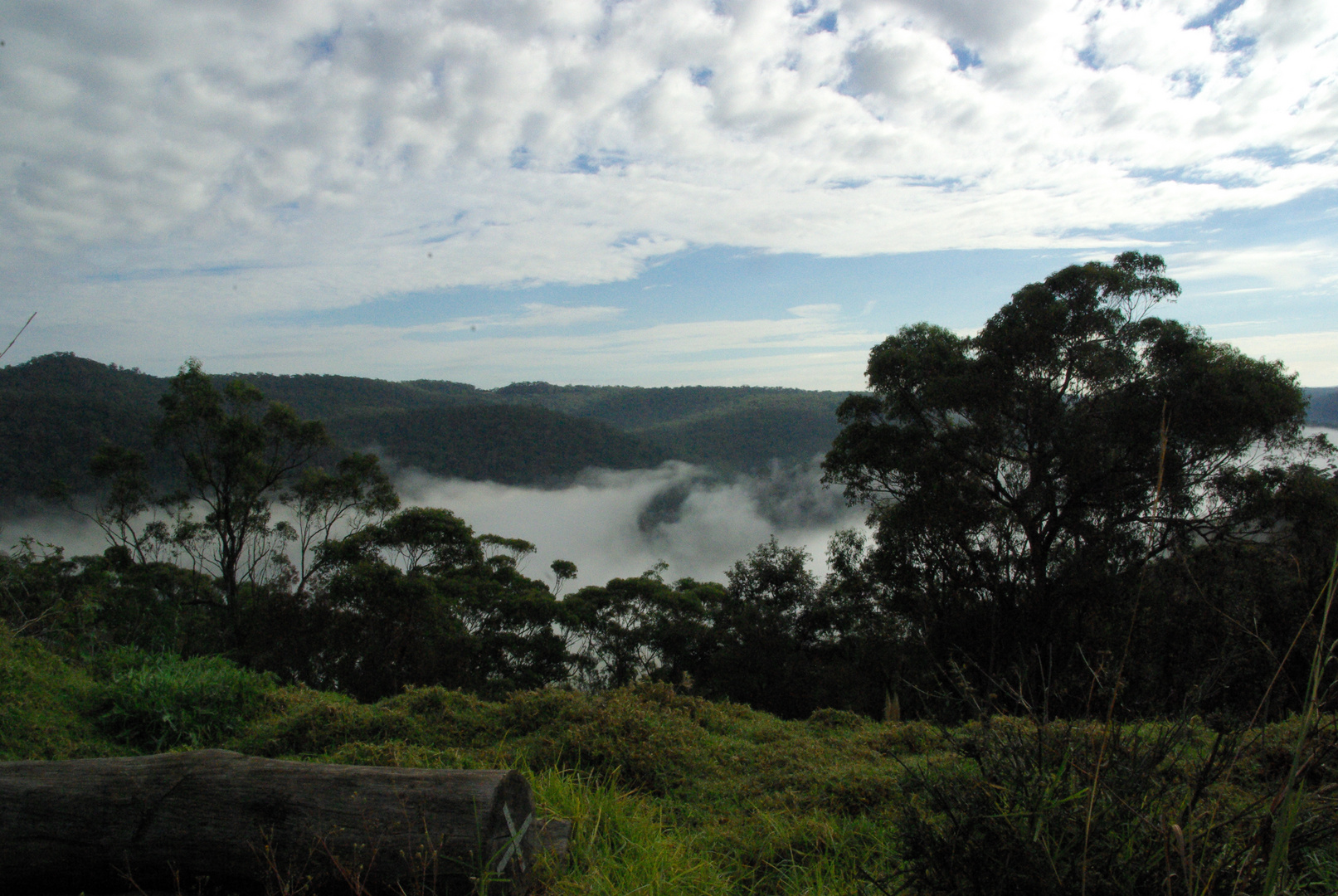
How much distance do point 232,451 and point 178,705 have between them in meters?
16.8

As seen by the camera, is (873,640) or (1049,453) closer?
(1049,453)

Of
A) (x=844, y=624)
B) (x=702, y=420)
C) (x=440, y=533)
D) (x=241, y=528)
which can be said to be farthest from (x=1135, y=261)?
(x=702, y=420)

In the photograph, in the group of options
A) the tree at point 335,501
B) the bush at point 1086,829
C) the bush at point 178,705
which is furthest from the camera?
the tree at point 335,501

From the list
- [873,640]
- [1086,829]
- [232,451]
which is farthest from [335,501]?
[1086,829]

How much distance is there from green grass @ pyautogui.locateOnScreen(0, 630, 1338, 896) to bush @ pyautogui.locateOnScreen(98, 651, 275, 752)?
0.01m

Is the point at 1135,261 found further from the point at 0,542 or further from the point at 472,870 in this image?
the point at 0,542

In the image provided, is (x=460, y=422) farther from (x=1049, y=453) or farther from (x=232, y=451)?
(x=1049, y=453)

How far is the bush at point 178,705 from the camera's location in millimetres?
4727

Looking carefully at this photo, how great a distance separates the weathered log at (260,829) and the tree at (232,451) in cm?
1906

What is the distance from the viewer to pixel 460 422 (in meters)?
95.6

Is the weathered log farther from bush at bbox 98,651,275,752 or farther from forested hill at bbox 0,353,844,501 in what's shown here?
forested hill at bbox 0,353,844,501

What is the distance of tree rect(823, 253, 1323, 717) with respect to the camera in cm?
1162

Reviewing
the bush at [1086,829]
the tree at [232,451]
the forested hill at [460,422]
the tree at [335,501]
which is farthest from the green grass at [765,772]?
the forested hill at [460,422]

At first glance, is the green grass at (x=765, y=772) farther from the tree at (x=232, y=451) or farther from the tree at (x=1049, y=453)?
the tree at (x=232, y=451)
